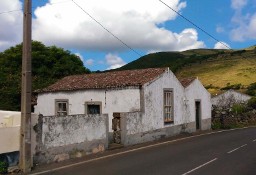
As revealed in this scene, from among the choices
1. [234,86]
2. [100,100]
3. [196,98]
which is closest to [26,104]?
[100,100]

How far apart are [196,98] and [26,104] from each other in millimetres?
17575

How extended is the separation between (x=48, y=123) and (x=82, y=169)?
2.48 m

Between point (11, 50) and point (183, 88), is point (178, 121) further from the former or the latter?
point (11, 50)

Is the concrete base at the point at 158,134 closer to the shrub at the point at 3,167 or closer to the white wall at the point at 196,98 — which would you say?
the white wall at the point at 196,98

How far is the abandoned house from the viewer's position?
21.0 metres

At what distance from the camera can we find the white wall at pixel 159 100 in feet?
70.2

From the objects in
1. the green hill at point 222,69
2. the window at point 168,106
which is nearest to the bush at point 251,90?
the green hill at point 222,69

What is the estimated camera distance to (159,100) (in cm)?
2252

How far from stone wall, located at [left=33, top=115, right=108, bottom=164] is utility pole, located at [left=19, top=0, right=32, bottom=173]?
0.80m

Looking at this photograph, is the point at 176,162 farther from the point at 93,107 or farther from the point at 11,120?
the point at 93,107

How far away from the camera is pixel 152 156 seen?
15242mm

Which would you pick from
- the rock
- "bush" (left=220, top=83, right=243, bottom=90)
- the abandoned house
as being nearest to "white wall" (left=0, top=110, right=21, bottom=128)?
the rock

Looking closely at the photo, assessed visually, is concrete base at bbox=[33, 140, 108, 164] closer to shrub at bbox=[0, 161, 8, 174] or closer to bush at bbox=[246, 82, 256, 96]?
shrub at bbox=[0, 161, 8, 174]

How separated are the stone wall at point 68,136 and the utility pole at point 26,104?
2.63 ft
